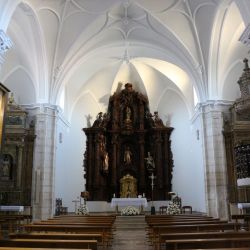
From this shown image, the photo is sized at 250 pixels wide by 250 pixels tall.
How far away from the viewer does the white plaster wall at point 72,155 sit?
20.2 m

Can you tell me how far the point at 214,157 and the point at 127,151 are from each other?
9115 mm

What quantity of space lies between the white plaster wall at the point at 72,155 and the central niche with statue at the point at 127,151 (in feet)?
1.75

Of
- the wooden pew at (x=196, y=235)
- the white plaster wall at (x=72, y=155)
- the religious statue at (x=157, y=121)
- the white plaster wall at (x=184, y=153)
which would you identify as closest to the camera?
the wooden pew at (x=196, y=235)

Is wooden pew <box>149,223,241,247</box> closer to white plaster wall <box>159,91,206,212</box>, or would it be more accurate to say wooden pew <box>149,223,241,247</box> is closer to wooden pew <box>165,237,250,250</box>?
wooden pew <box>165,237,250,250</box>

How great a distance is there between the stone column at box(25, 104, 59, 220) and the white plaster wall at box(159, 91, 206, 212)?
8312 millimetres

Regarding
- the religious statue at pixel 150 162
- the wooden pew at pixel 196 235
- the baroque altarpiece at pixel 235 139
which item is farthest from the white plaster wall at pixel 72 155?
the wooden pew at pixel 196 235

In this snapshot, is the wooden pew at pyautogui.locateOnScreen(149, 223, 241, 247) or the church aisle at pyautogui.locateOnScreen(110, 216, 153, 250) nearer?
the wooden pew at pyautogui.locateOnScreen(149, 223, 241, 247)

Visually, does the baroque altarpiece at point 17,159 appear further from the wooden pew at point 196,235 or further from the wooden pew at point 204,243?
the wooden pew at point 204,243

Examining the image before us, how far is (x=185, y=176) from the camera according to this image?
2209 centimetres

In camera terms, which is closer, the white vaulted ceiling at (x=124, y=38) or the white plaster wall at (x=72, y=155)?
the white vaulted ceiling at (x=124, y=38)

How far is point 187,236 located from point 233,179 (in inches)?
435

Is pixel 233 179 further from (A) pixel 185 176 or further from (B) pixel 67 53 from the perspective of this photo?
(B) pixel 67 53

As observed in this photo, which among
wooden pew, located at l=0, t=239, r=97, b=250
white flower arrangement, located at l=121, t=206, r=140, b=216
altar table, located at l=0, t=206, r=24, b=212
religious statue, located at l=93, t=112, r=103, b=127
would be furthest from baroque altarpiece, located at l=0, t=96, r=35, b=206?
wooden pew, located at l=0, t=239, r=97, b=250

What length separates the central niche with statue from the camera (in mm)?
22906
